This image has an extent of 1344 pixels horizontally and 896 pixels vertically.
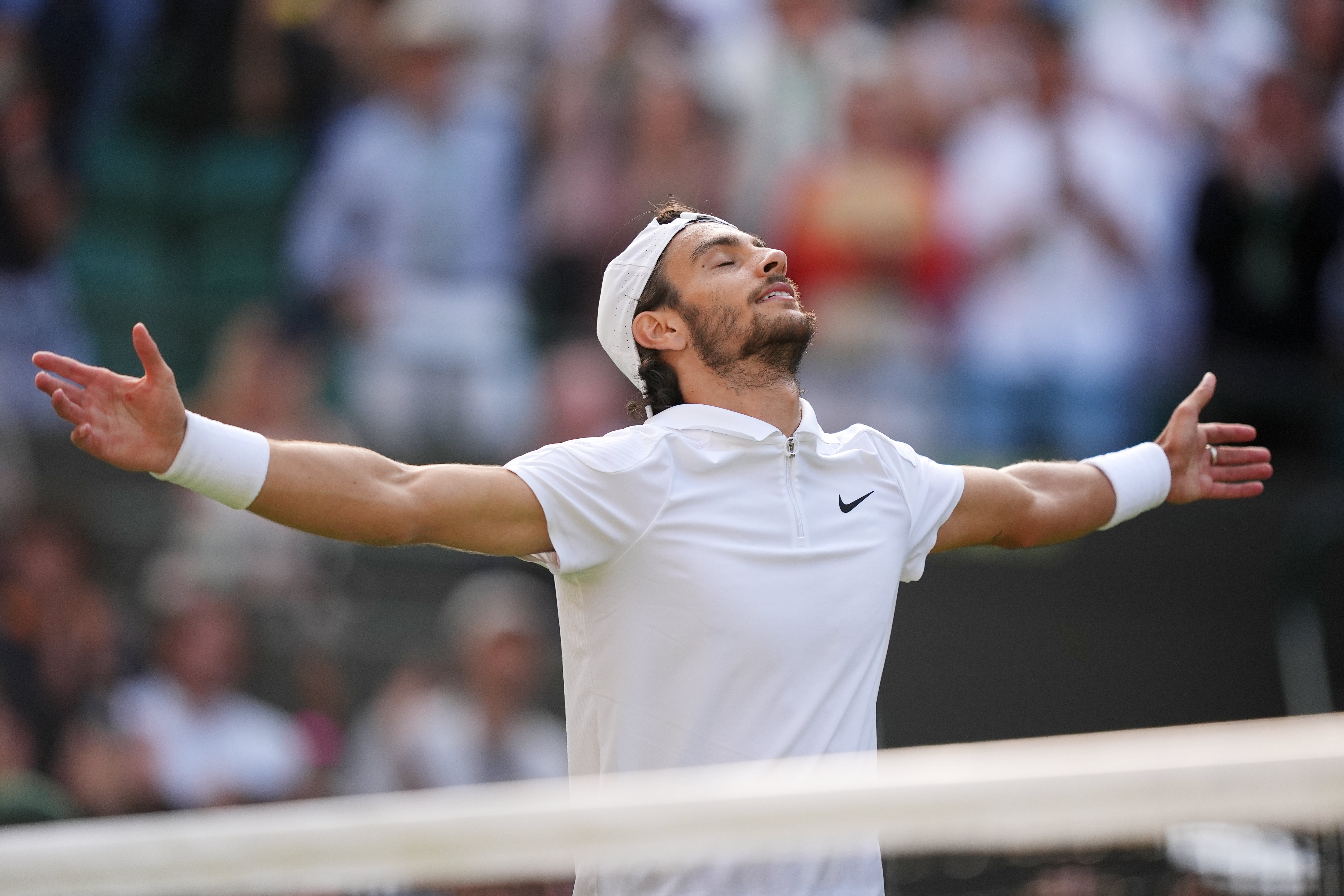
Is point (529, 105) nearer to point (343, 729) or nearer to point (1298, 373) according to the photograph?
point (343, 729)

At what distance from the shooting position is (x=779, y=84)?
9.13 m

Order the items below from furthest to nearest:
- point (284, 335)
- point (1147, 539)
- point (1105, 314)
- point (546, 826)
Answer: point (1105, 314)
point (1147, 539)
point (284, 335)
point (546, 826)

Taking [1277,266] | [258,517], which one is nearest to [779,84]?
[1277,266]

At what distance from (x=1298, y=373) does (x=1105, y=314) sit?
1044 millimetres

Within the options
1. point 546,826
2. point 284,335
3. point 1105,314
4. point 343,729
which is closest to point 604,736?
point 546,826

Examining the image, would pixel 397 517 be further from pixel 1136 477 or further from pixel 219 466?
pixel 1136 477

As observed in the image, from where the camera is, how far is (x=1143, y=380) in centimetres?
844

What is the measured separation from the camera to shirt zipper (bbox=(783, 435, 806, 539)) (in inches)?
150

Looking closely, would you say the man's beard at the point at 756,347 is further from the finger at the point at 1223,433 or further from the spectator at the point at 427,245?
the spectator at the point at 427,245

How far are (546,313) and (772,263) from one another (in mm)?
4267

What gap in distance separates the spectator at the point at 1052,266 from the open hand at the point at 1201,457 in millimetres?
3365

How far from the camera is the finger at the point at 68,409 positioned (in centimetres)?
316

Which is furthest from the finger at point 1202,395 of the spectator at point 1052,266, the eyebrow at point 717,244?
the spectator at point 1052,266

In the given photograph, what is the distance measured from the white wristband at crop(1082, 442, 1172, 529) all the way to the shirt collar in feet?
3.29
